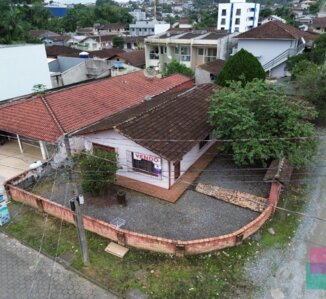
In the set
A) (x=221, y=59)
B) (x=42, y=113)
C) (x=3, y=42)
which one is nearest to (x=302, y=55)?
(x=221, y=59)

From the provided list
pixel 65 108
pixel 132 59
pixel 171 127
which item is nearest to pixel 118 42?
pixel 132 59

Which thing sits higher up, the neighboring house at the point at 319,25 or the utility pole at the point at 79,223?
the neighboring house at the point at 319,25

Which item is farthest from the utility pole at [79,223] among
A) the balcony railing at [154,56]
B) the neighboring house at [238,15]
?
the neighboring house at [238,15]

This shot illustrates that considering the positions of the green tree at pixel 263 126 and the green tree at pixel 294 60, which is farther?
the green tree at pixel 294 60

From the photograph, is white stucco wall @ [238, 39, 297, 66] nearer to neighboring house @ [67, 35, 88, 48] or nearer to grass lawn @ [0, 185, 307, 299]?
grass lawn @ [0, 185, 307, 299]

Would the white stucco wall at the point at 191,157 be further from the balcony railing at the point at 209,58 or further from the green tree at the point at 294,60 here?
the balcony railing at the point at 209,58

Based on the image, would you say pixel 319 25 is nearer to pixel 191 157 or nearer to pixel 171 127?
pixel 191 157

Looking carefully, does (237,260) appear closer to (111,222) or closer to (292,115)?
(111,222)
